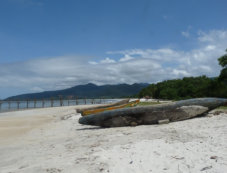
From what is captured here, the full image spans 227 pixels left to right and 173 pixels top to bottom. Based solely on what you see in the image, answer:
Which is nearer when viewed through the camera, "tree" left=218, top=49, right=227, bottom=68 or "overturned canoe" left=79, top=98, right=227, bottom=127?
"overturned canoe" left=79, top=98, right=227, bottom=127

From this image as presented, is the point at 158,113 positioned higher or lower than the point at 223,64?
lower

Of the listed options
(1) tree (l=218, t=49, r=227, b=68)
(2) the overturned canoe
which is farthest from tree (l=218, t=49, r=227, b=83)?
(2) the overturned canoe

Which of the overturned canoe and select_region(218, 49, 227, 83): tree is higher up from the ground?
select_region(218, 49, 227, 83): tree

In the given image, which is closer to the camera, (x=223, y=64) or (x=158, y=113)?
(x=158, y=113)

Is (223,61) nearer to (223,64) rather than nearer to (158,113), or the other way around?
(223,64)

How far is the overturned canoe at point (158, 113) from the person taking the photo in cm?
766

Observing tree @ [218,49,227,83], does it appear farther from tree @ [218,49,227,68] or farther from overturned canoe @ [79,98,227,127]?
overturned canoe @ [79,98,227,127]

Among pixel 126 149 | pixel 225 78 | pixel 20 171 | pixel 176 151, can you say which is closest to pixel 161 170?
pixel 176 151

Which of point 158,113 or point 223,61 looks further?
point 223,61

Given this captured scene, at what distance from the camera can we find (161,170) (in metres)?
2.97

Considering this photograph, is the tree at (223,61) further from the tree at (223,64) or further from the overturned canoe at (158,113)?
the overturned canoe at (158,113)

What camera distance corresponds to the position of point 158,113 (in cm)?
767

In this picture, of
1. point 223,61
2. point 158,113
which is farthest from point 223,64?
point 158,113

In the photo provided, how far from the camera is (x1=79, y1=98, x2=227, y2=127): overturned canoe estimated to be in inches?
302
